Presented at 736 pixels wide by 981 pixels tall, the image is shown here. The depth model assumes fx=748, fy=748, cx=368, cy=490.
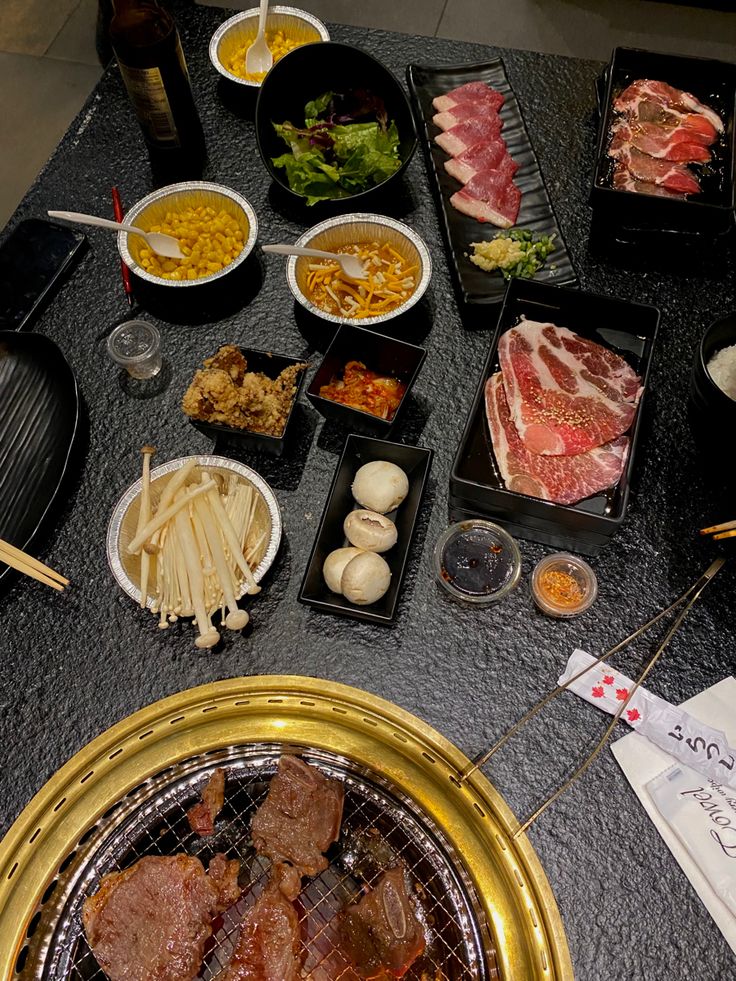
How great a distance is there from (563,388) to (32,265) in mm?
1707

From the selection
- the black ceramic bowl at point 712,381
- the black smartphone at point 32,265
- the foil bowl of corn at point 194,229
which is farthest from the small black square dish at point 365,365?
the black smartphone at point 32,265

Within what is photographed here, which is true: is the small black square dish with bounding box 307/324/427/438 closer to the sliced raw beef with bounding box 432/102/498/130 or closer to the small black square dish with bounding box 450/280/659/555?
the small black square dish with bounding box 450/280/659/555

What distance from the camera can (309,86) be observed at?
2592 millimetres

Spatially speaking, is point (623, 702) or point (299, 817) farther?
point (623, 702)

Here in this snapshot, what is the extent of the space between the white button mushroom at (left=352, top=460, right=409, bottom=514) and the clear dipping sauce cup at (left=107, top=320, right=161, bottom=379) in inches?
29.9

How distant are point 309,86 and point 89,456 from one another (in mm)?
1493

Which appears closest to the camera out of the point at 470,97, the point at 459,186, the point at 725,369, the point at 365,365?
the point at 725,369

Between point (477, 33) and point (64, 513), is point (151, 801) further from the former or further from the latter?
point (477, 33)

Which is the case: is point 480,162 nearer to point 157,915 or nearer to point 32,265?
point 32,265

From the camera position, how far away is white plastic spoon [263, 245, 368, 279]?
7.06 ft

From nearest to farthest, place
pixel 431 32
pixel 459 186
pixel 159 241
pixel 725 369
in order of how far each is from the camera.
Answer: pixel 725 369 < pixel 159 241 < pixel 459 186 < pixel 431 32

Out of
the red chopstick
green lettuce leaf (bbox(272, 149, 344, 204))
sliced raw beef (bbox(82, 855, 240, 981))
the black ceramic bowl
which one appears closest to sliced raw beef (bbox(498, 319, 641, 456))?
the black ceramic bowl

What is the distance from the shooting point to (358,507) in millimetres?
2051

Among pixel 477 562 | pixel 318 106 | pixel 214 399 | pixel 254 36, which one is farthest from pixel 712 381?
pixel 254 36
